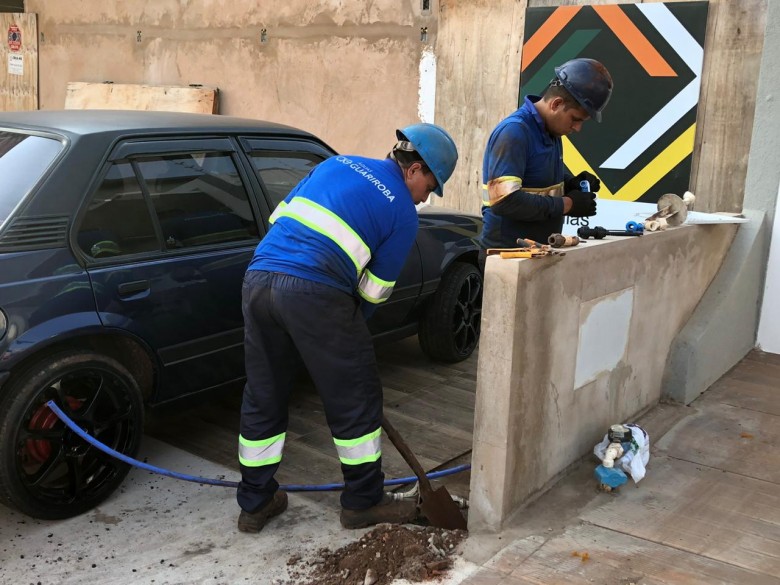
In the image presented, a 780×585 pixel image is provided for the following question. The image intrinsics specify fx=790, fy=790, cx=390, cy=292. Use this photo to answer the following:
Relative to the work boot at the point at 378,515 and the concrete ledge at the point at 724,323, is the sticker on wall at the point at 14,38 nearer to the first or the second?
the concrete ledge at the point at 724,323

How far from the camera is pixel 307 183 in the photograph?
3.45 meters

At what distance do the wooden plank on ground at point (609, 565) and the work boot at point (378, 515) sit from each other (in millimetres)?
545

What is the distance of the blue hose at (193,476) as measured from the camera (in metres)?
3.41

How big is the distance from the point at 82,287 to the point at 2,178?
65cm

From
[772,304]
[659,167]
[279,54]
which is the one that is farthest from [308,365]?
[279,54]

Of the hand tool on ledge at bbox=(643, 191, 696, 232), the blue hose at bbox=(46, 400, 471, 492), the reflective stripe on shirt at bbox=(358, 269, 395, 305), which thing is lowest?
the blue hose at bbox=(46, 400, 471, 492)

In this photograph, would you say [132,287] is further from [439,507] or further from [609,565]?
[609,565]

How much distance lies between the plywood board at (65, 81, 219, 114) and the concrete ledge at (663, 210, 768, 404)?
7.06 m

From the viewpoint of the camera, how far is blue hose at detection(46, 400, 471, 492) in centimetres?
341

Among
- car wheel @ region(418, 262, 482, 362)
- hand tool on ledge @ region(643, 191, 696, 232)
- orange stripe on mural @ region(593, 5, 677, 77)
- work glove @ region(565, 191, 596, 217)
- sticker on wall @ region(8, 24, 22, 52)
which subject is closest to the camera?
work glove @ region(565, 191, 596, 217)

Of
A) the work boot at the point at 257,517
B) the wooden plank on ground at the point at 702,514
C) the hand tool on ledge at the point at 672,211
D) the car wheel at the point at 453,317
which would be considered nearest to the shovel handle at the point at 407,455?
the work boot at the point at 257,517

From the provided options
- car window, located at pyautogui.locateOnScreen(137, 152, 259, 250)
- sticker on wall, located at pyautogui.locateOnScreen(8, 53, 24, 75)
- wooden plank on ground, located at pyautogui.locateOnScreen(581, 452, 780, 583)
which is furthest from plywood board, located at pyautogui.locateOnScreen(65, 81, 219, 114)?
wooden plank on ground, located at pyautogui.locateOnScreen(581, 452, 780, 583)

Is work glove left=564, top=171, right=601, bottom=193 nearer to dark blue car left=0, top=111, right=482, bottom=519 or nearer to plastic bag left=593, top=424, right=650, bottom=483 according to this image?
plastic bag left=593, top=424, right=650, bottom=483

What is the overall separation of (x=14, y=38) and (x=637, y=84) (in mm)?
10596
